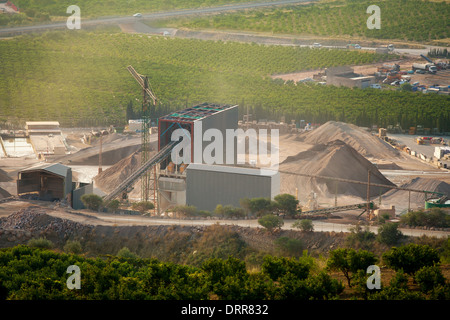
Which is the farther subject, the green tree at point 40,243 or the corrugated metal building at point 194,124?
the corrugated metal building at point 194,124

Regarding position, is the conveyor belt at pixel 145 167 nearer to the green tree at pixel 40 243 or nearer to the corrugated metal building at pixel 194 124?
the corrugated metal building at pixel 194 124

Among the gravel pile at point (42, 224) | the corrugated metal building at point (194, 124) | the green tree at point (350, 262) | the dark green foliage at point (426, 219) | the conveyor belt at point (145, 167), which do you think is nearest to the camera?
the green tree at point (350, 262)

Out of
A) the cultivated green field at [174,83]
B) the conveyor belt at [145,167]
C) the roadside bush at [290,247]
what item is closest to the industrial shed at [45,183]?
the conveyor belt at [145,167]

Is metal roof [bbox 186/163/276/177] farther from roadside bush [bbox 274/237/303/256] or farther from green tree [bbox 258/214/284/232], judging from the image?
roadside bush [bbox 274/237/303/256]

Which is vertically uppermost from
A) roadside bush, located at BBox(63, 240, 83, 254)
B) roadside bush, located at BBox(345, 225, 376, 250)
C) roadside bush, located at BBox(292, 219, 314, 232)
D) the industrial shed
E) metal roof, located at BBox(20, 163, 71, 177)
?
metal roof, located at BBox(20, 163, 71, 177)

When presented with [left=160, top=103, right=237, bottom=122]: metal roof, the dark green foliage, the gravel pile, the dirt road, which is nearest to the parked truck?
[left=160, top=103, right=237, bottom=122]: metal roof

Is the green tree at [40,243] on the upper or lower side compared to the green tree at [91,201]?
lower
